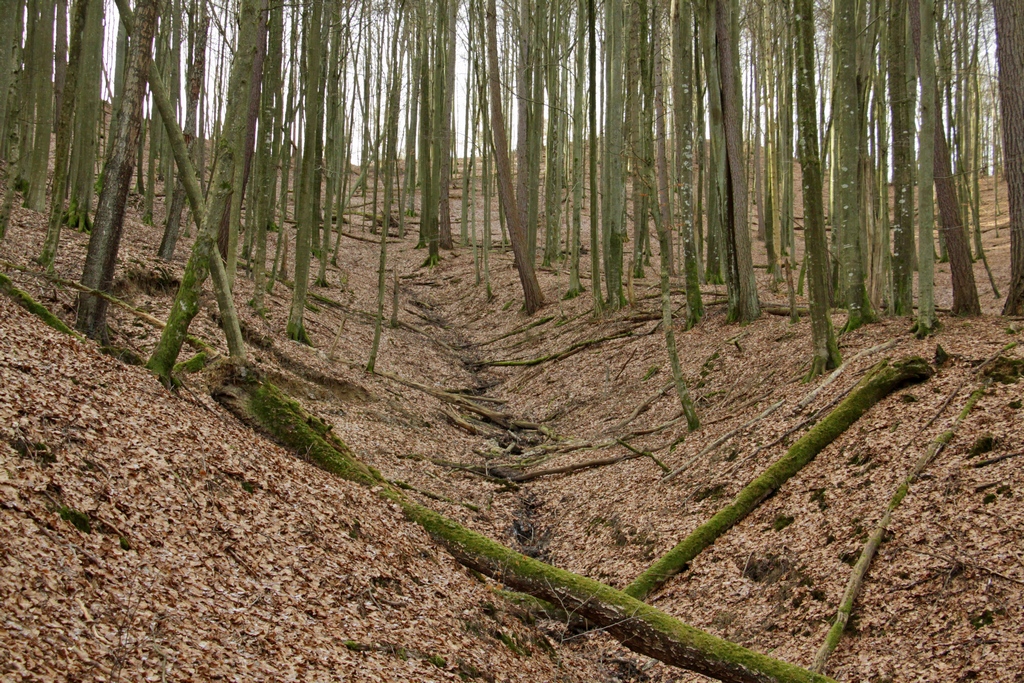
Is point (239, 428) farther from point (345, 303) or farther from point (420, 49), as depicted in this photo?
point (420, 49)

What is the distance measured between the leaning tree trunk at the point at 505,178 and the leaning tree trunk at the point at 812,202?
975cm

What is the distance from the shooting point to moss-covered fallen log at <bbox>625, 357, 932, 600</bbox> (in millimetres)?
6805

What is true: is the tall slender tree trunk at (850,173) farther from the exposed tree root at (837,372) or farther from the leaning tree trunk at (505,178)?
the leaning tree trunk at (505,178)

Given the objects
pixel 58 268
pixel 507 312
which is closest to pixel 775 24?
pixel 507 312

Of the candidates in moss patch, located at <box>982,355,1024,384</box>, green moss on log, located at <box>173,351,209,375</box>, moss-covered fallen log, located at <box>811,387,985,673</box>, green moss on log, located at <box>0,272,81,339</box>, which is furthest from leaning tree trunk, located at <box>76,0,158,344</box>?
moss patch, located at <box>982,355,1024,384</box>

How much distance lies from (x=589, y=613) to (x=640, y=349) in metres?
8.49

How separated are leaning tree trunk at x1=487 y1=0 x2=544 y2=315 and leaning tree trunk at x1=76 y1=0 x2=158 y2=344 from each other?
11.8m

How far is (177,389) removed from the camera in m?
6.81

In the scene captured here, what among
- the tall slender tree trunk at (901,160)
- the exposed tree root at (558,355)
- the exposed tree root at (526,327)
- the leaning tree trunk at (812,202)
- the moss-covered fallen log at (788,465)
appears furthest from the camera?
the exposed tree root at (526,327)

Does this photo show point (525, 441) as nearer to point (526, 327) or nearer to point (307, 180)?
point (307, 180)

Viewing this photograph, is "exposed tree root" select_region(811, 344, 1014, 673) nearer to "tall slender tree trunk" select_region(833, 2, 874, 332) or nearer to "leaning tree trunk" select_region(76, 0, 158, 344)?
"tall slender tree trunk" select_region(833, 2, 874, 332)

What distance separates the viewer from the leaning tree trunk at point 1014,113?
8.74 meters

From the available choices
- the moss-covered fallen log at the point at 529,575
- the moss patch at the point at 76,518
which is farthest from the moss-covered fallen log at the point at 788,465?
the moss patch at the point at 76,518

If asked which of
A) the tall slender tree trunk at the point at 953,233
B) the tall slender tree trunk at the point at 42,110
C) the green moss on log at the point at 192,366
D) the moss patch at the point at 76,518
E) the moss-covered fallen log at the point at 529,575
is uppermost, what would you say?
the tall slender tree trunk at the point at 42,110
